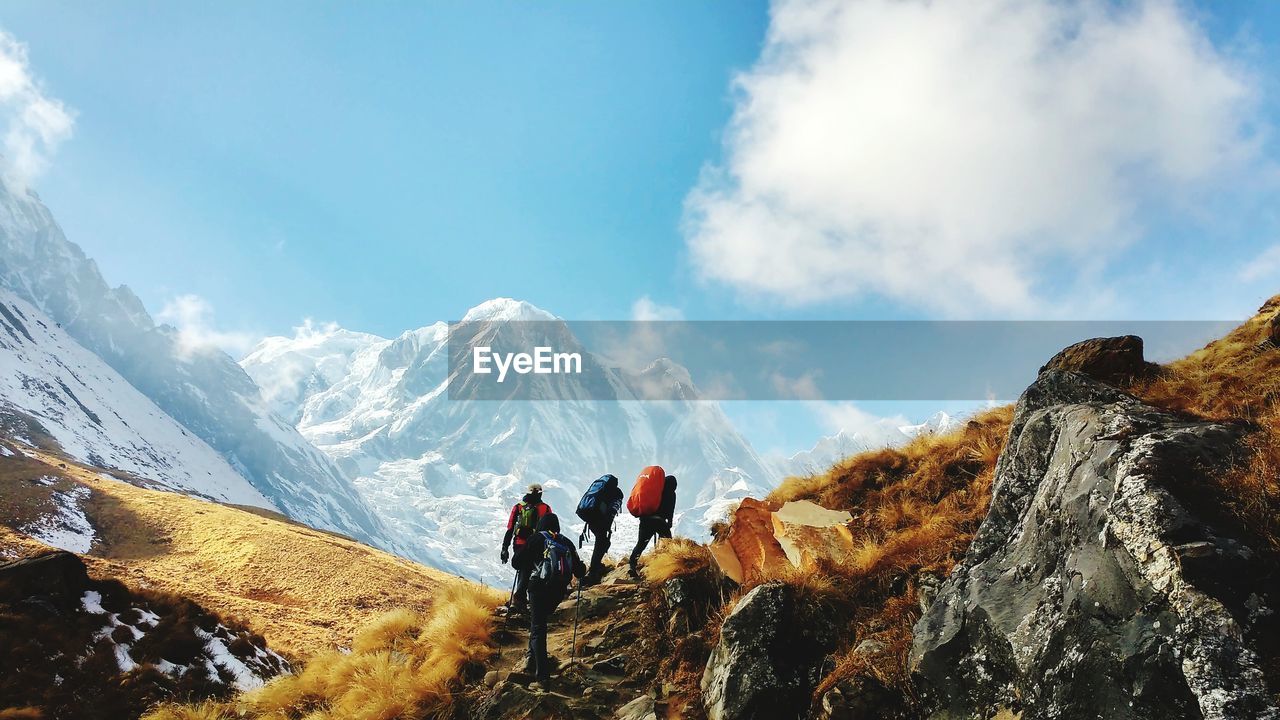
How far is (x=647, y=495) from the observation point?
13094 millimetres

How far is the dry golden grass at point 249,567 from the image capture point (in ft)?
104

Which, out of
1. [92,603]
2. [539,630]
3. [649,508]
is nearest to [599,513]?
[649,508]

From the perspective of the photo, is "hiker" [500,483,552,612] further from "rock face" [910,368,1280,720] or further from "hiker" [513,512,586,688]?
"rock face" [910,368,1280,720]

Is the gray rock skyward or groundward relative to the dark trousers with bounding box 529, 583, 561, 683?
groundward

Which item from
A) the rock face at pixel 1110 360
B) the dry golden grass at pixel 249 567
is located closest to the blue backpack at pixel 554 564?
the rock face at pixel 1110 360

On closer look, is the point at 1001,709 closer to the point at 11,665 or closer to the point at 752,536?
the point at 752,536

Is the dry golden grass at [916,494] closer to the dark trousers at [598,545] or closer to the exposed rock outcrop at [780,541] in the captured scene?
the exposed rock outcrop at [780,541]

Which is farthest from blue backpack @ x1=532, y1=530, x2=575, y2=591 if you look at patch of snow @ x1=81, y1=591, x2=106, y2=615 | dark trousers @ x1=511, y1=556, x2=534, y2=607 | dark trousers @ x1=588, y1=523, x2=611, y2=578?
patch of snow @ x1=81, y1=591, x2=106, y2=615

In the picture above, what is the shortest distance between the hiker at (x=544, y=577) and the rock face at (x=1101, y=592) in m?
5.52

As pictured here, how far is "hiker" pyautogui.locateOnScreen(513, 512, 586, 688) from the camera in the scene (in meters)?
9.28

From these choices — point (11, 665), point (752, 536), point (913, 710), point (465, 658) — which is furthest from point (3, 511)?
point (913, 710)

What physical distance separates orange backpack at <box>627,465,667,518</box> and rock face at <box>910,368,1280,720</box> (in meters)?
7.44

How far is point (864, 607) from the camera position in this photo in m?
7.74

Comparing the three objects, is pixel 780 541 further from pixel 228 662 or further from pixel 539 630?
pixel 228 662
